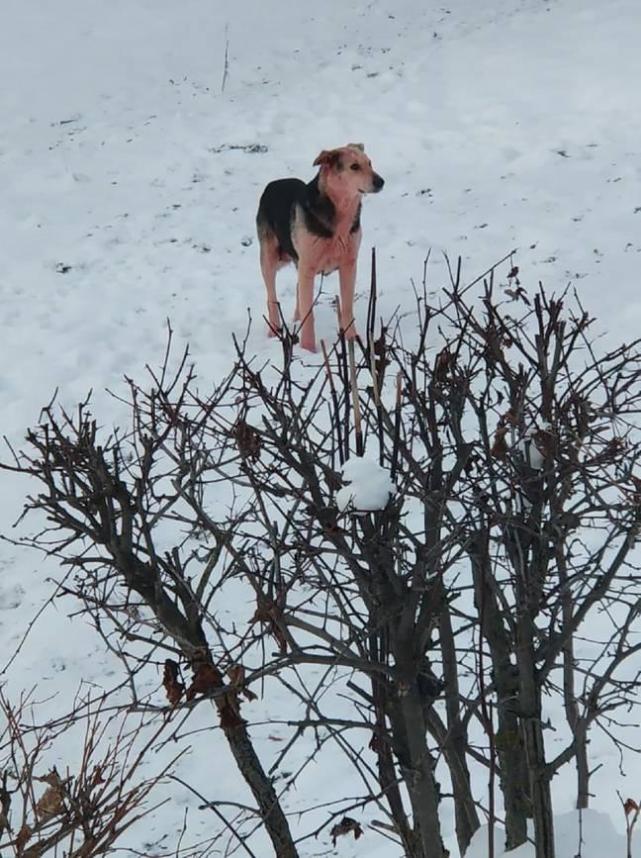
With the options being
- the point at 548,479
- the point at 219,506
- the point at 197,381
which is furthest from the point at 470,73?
the point at 548,479

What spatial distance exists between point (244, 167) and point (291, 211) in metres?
3.33

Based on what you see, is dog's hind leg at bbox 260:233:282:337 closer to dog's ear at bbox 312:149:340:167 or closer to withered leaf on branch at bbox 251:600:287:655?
dog's ear at bbox 312:149:340:167

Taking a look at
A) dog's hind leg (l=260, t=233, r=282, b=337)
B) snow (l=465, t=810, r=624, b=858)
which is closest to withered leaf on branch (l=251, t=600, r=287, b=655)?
snow (l=465, t=810, r=624, b=858)

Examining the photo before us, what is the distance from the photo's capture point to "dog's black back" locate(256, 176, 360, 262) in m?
7.55

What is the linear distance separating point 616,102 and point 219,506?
630 centimetres

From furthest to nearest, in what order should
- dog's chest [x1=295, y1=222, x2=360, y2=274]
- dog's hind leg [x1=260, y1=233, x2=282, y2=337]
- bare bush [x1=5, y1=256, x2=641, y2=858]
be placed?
1. dog's hind leg [x1=260, y1=233, x2=282, y2=337]
2. dog's chest [x1=295, y1=222, x2=360, y2=274]
3. bare bush [x1=5, y1=256, x2=641, y2=858]

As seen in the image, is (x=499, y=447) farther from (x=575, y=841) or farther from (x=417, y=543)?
(x=575, y=841)

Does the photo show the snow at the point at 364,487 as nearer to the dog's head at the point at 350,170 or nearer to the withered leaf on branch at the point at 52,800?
the withered leaf on branch at the point at 52,800

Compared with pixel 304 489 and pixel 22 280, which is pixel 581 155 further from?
pixel 304 489

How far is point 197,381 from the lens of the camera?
25.1 ft

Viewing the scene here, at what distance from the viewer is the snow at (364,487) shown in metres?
2.45

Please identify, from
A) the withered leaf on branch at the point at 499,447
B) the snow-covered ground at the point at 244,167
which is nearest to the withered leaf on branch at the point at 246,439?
the withered leaf on branch at the point at 499,447

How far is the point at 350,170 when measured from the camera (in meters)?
7.37

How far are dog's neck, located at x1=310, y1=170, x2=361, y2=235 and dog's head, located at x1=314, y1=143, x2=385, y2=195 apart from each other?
0.05m
